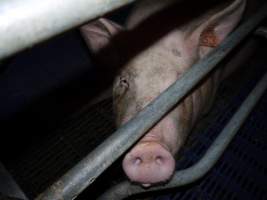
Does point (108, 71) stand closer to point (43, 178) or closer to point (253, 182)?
point (43, 178)

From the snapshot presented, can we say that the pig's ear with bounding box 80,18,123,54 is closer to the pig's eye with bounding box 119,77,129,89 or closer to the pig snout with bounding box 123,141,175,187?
the pig's eye with bounding box 119,77,129,89

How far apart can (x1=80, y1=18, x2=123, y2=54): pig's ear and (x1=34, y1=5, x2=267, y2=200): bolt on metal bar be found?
0.55 metres

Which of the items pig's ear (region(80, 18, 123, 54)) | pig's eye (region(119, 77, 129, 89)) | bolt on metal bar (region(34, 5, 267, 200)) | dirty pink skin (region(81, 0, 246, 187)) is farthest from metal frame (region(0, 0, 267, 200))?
pig's ear (region(80, 18, 123, 54))

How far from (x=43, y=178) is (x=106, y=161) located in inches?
50.1

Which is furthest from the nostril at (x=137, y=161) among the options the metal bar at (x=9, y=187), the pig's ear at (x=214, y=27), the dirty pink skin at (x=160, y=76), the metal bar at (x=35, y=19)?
the metal bar at (x=35, y=19)

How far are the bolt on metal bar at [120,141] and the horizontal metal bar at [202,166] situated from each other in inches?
16.3

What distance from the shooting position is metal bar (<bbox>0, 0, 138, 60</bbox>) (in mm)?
→ 317

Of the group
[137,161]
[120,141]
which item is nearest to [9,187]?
[120,141]

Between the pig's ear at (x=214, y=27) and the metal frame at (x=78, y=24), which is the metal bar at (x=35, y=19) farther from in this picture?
the pig's ear at (x=214, y=27)

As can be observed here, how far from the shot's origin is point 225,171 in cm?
190

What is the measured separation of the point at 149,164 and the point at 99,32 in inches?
25.7

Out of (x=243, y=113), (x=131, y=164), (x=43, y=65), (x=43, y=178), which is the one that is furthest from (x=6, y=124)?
(x=243, y=113)

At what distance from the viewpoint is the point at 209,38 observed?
5.10ft

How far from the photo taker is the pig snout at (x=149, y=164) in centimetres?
110
